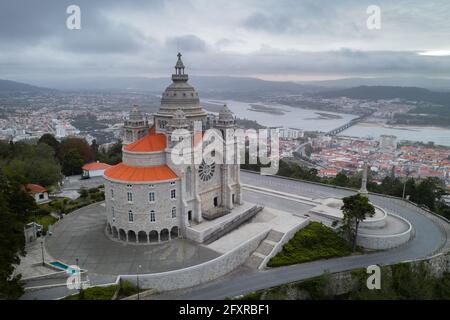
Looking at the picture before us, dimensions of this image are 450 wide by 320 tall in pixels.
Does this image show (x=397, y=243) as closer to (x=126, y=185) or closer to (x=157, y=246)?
(x=157, y=246)

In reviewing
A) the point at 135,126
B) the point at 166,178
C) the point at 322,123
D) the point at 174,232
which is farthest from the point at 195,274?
the point at 322,123

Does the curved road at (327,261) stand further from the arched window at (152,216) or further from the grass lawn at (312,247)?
the arched window at (152,216)

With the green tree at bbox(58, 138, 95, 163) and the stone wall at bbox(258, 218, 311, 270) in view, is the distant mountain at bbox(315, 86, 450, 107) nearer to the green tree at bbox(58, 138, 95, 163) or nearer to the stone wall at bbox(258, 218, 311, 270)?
the stone wall at bbox(258, 218, 311, 270)

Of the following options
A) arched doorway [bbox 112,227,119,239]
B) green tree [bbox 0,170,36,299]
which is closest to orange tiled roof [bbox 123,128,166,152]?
arched doorway [bbox 112,227,119,239]

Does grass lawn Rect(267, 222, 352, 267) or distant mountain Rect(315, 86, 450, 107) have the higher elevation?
distant mountain Rect(315, 86, 450, 107)

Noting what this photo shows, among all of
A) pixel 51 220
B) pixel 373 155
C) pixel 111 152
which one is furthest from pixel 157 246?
pixel 373 155

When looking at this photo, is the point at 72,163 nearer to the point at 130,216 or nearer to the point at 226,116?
the point at 130,216

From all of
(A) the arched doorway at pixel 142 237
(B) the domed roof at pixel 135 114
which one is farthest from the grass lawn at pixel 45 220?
(B) the domed roof at pixel 135 114
